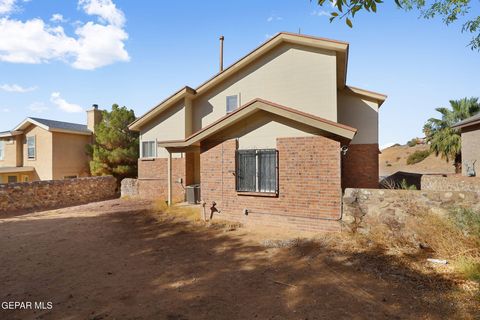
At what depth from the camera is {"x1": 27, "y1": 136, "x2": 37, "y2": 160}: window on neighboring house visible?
66.2 ft

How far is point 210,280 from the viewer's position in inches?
199

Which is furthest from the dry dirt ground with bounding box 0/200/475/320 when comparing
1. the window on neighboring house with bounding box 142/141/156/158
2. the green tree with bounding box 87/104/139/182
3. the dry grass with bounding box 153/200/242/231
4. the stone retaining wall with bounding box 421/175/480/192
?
the green tree with bounding box 87/104/139/182

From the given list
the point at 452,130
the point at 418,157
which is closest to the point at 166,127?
the point at 452,130

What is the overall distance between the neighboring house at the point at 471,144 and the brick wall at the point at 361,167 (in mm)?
7929

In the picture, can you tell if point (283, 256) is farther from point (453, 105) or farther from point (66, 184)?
point (453, 105)

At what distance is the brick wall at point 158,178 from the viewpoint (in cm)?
1447

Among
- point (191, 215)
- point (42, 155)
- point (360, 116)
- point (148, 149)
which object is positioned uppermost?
point (360, 116)

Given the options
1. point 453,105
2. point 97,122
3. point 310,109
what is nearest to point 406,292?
A: point 310,109

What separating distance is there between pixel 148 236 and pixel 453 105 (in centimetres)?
2947

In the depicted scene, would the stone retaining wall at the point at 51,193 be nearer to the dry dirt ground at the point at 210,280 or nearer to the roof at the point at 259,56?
the roof at the point at 259,56

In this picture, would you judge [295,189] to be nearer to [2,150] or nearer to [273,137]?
[273,137]

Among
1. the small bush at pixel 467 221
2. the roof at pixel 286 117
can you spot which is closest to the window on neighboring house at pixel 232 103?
the roof at pixel 286 117

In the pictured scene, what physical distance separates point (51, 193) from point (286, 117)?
45.6 feet

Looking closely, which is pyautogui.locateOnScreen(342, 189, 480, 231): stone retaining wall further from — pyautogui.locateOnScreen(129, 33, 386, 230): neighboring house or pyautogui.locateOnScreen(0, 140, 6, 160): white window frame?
pyautogui.locateOnScreen(0, 140, 6, 160): white window frame
